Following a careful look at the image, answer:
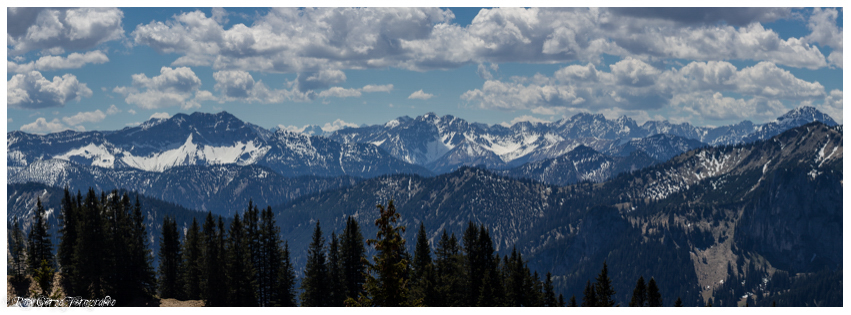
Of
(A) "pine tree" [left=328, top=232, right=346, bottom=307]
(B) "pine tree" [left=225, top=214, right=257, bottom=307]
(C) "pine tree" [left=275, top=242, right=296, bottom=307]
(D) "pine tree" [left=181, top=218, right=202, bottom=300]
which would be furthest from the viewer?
(D) "pine tree" [left=181, top=218, right=202, bottom=300]

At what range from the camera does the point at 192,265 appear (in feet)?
315

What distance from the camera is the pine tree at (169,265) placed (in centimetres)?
10238

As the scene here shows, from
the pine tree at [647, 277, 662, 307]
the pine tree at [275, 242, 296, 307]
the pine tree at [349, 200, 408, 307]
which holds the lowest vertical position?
the pine tree at [647, 277, 662, 307]

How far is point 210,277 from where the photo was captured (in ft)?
286

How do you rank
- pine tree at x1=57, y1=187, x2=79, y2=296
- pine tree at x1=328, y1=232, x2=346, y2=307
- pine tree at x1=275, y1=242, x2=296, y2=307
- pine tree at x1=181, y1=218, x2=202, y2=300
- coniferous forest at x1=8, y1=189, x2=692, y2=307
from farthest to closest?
1. pine tree at x1=181, y1=218, x2=202, y2=300
2. pine tree at x1=57, y1=187, x2=79, y2=296
3. pine tree at x1=275, y1=242, x2=296, y2=307
4. pine tree at x1=328, y1=232, x2=346, y2=307
5. coniferous forest at x1=8, y1=189, x2=692, y2=307

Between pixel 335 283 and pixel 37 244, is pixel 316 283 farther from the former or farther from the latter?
pixel 37 244

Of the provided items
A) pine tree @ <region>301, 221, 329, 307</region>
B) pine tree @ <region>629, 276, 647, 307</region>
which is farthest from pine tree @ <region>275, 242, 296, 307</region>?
pine tree @ <region>629, 276, 647, 307</region>

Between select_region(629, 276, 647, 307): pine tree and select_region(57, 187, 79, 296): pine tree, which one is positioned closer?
select_region(57, 187, 79, 296): pine tree

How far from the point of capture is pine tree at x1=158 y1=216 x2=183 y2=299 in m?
102

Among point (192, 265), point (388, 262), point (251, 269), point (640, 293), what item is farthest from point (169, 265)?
point (640, 293)

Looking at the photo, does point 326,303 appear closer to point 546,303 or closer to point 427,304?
point 427,304

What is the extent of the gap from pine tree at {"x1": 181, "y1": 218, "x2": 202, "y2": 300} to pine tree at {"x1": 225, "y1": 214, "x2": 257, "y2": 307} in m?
7.28

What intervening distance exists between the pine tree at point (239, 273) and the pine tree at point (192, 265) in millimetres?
7277

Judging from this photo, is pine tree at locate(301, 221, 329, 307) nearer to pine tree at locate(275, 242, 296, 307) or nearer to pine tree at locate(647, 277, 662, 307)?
pine tree at locate(275, 242, 296, 307)
